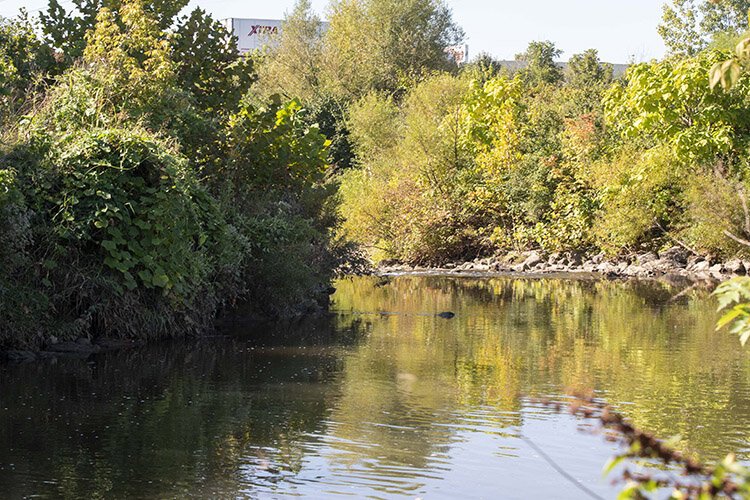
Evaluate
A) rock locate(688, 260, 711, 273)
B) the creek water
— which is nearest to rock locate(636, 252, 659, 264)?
rock locate(688, 260, 711, 273)

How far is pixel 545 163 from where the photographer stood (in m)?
40.2

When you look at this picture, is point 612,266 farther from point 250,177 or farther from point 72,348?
point 72,348

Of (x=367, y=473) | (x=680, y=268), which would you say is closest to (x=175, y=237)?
(x=367, y=473)

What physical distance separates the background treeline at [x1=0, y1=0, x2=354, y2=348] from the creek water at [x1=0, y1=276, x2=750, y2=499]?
2.70 ft

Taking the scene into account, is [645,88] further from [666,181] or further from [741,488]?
[741,488]

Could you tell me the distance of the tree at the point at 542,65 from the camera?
62062mm

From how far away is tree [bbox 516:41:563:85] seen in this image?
204ft

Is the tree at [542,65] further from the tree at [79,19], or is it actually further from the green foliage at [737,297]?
the green foliage at [737,297]

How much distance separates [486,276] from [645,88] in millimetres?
7589

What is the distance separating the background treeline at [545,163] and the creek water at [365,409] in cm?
1011

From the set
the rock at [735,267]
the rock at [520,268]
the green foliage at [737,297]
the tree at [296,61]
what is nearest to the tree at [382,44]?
the tree at [296,61]

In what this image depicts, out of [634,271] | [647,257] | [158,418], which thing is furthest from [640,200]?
[158,418]

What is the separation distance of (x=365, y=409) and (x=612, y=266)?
2553 centimetres

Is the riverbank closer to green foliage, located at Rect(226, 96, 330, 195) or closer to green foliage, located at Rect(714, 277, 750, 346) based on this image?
green foliage, located at Rect(226, 96, 330, 195)
